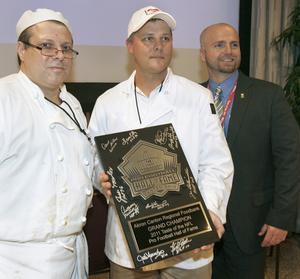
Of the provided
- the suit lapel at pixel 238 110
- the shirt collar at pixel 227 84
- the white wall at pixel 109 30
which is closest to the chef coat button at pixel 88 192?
the suit lapel at pixel 238 110

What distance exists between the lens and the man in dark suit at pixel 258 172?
2.14 meters

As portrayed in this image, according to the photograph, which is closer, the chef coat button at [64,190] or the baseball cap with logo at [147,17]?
the chef coat button at [64,190]

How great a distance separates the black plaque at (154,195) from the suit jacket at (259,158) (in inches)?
25.3

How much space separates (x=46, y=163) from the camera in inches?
55.9

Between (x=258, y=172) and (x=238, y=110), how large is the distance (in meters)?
→ 0.35

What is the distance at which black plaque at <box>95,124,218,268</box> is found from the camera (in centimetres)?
146

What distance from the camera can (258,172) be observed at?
217cm

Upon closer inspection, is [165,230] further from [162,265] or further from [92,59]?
[92,59]

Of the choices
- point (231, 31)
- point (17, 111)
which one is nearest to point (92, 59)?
point (231, 31)
